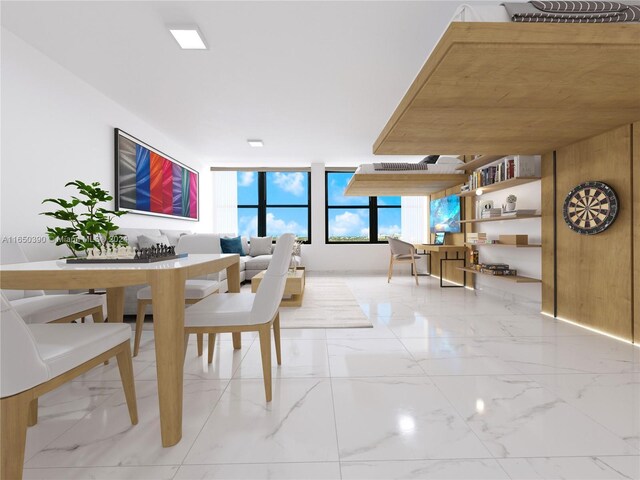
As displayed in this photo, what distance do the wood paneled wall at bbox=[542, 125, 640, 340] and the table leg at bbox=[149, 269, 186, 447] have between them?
10.3ft

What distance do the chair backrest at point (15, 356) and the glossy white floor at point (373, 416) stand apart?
0.44 metres

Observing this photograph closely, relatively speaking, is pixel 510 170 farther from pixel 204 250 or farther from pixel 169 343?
pixel 169 343

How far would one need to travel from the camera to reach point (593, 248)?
276 cm

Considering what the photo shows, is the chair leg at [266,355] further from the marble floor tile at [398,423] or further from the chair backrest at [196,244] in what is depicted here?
the chair backrest at [196,244]

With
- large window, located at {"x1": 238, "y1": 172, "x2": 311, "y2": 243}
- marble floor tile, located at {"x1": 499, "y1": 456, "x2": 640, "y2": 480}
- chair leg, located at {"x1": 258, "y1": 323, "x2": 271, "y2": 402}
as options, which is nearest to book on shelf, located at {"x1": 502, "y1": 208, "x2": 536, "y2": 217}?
marble floor tile, located at {"x1": 499, "y1": 456, "x2": 640, "y2": 480}

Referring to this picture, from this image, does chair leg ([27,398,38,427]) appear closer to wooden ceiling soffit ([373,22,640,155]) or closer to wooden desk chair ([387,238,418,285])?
wooden ceiling soffit ([373,22,640,155])

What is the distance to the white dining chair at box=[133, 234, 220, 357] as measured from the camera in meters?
2.29

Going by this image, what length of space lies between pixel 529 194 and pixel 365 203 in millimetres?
4311

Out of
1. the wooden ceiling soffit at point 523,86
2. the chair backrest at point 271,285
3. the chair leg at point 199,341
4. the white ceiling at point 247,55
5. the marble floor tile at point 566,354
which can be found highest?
the white ceiling at point 247,55

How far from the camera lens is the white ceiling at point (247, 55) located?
235cm

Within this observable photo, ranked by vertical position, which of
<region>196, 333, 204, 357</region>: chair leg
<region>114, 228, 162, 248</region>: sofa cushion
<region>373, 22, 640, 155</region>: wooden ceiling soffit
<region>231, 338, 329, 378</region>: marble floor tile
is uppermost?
<region>373, 22, 640, 155</region>: wooden ceiling soffit

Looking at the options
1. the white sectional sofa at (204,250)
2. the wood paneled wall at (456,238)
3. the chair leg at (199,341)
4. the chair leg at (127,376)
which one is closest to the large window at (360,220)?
the wood paneled wall at (456,238)

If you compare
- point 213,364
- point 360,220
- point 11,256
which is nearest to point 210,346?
point 213,364

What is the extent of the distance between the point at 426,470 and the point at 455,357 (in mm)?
1188
